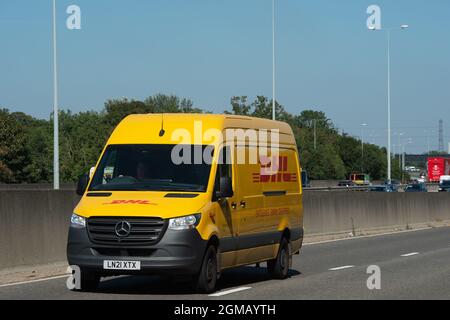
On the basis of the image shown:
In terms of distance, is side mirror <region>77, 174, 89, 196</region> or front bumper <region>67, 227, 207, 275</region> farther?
side mirror <region>77, 174, 89, 196</region>

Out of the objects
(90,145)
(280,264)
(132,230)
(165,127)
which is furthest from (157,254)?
(90,145)

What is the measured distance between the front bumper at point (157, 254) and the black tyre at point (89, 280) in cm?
35

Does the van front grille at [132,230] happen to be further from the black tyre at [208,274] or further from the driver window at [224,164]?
the driver window at [224,164]

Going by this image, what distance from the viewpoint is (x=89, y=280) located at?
1319 cm

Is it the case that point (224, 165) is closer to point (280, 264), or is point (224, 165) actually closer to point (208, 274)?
point (208, 274)

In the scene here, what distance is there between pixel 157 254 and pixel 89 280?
1309 mm

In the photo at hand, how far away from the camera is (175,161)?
535 inches

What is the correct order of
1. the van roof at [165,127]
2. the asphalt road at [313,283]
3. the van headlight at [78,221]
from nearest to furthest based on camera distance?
the van headlight at [78,221], the asphalt road at [313,283], the van roof at [165,127]

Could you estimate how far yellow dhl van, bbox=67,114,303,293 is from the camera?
40.7 feet

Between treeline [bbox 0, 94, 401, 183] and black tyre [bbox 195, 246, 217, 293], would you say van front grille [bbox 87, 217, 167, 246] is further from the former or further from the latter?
treeline [bbox 0, 94, 401, 183]

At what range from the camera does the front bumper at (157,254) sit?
40.5 ft

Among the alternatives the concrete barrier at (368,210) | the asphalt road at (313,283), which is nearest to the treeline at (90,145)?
the concrete barrier at (368,210)

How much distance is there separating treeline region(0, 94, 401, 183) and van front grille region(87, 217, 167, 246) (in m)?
59.4

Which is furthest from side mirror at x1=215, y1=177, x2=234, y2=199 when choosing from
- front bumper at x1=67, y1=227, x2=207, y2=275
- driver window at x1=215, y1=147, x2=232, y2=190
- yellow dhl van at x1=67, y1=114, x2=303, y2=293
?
front bumper at x1=67, y1=227, x2=207, y2=275
